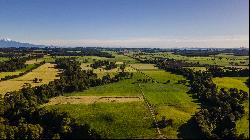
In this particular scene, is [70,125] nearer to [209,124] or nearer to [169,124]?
[169,124]

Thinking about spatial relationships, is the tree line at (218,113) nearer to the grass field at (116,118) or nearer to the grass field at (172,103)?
the grass field at (172,103)

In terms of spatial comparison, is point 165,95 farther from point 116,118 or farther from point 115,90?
point 116,118

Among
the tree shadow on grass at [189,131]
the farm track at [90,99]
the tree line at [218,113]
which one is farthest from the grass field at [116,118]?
the tree line at [218,113]

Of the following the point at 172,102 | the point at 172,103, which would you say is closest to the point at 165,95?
the point at 172,102

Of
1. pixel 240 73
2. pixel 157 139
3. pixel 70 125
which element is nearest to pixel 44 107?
pixel 70 125

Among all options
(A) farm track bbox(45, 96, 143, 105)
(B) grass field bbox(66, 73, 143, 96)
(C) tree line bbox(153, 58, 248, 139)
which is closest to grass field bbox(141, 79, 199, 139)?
(C) tree line bbox(153, 58, 248, 139)
